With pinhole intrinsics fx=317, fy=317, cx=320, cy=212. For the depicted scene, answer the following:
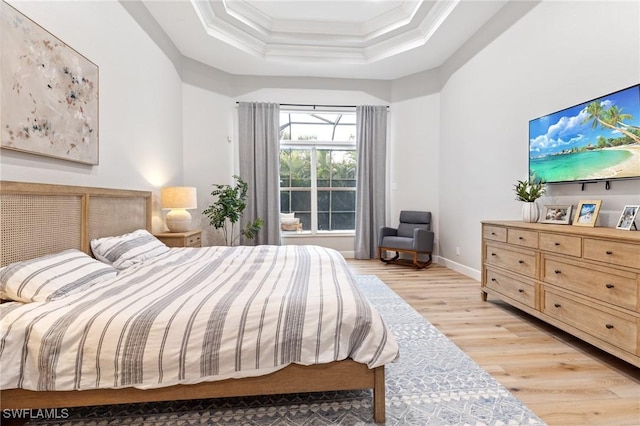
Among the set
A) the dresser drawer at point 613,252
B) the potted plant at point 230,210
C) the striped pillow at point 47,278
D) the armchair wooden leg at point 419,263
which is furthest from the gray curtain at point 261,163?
the dresser drawer at point 613,252

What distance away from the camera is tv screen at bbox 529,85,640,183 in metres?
2.16

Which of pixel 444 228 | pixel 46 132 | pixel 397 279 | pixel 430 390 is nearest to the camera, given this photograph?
pixel 430 390

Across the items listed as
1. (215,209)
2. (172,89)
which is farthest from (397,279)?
(172,89)

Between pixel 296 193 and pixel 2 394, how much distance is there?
4619 millimetres

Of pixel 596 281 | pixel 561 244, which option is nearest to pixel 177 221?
pixel 561 244

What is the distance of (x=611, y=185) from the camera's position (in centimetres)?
236

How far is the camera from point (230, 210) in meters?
4.58

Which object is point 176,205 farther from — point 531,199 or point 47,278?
point 531,199

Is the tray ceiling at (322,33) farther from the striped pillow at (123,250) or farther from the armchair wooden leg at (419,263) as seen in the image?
the armchair wooden leg at (419,263)

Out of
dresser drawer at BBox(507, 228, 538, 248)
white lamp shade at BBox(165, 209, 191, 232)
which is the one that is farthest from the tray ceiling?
dresser drawer at BBox(507, 228, 538, 248)

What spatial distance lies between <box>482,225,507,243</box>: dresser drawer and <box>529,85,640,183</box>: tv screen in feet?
1.96

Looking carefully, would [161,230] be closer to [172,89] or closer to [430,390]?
[172,89]

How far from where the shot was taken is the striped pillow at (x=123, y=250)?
2.34 meters

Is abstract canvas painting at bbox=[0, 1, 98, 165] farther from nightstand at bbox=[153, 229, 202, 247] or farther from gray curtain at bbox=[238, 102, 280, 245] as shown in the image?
gray curtain at bbox=[238, 102, 280, 245]
